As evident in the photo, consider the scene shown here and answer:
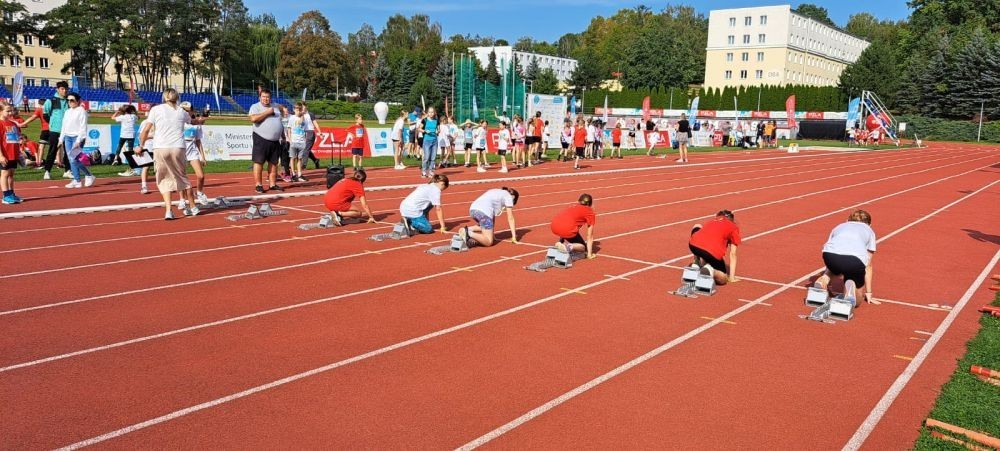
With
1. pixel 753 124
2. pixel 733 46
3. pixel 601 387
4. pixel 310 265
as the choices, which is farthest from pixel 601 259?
pixel 733 46

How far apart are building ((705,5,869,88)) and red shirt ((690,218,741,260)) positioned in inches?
3882

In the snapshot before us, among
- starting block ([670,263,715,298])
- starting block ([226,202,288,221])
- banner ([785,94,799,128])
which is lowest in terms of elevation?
Result: starting block ([670,263,715,298])

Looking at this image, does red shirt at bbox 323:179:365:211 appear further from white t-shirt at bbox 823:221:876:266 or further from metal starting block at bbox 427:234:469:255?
white t-shirt at bbox 823:221:876:266

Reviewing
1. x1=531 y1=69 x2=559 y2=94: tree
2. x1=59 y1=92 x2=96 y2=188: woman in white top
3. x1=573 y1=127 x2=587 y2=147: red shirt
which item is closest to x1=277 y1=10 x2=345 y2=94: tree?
x1=531 y1=69 x2=559 y2=94: tree

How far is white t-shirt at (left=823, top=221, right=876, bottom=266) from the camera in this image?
7309 millimetres

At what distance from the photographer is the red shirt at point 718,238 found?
26.4 ft

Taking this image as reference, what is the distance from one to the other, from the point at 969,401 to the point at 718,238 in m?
3.32

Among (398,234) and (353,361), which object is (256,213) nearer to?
(398,234)

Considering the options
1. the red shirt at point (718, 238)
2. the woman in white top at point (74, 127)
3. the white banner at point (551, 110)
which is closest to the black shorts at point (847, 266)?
the red shirt at point (718, 238)

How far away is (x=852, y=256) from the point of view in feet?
23.9

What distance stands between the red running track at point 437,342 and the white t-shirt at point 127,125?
6.29 m

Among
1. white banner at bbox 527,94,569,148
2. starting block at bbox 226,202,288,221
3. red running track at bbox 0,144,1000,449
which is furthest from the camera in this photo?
white banner at bbox 527,94,569,148

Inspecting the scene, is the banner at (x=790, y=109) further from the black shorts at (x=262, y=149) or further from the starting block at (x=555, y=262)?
the starting block at (x=555, y=262)

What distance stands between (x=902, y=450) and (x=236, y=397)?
166 inches
